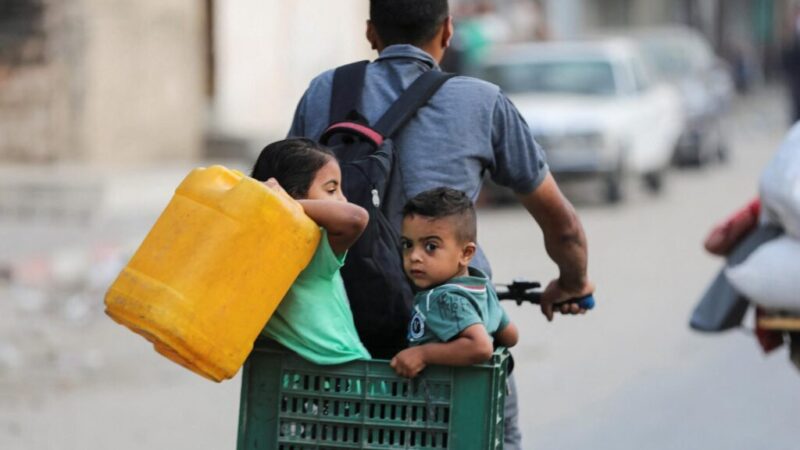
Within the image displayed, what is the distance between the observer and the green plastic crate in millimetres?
3205

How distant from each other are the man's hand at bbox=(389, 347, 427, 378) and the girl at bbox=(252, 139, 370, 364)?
0.12 metres

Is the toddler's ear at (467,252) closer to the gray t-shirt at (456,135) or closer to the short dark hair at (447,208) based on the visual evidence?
the short dark hair at (447,208)

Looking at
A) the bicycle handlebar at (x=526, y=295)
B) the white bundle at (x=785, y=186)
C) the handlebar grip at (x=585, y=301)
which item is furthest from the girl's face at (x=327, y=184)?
the white bundle at (x=785, y=186)

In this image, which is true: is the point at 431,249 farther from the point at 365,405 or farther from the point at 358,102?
the point at 358,102

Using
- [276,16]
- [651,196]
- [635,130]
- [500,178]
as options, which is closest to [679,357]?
[500,178]

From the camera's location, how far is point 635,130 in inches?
717

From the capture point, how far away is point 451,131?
379 centimetres

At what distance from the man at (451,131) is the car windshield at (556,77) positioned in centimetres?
1440

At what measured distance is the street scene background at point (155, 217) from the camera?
25.5 ft

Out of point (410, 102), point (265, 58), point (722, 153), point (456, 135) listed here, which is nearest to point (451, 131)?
point (456, 135)

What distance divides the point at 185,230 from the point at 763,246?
2965mm

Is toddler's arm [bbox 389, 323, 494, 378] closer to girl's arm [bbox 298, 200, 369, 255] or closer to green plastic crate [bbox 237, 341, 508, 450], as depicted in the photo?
green plastic crate [bbox 237, 341, 508, 450]

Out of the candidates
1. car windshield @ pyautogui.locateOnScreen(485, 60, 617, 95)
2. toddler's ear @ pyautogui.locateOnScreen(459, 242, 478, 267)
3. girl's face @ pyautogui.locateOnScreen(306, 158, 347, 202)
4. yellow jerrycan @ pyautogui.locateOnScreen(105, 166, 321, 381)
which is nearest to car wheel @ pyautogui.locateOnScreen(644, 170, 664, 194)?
car windshield @ pyautogui.locateOnScreen(485, 60, 617, 95)

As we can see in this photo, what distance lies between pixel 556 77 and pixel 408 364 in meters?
15.6
